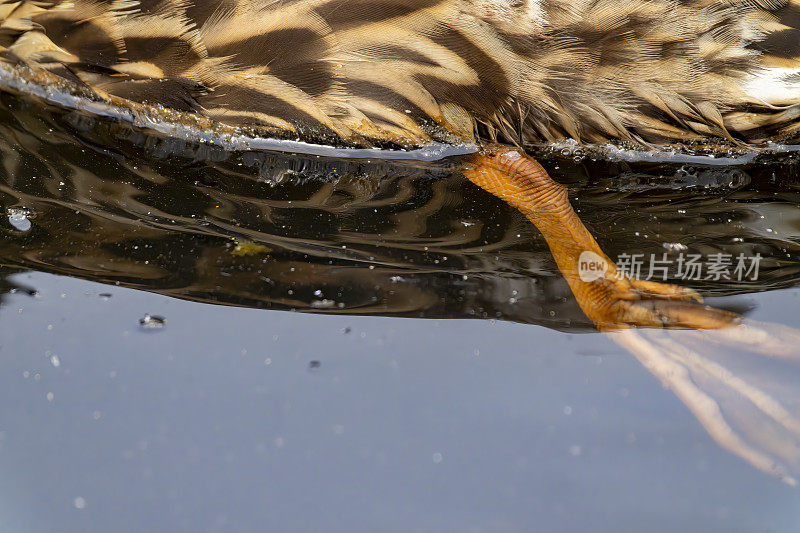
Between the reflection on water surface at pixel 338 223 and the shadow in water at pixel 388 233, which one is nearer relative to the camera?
the shadow in water at pixel 388 233

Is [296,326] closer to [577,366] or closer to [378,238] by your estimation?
[378,238]

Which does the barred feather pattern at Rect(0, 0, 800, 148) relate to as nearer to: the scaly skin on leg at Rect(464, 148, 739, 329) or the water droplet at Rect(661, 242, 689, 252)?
the scaly skin on leg at Rect(464, 148, 739, 329)

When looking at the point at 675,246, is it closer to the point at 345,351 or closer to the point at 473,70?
the point at 473,70

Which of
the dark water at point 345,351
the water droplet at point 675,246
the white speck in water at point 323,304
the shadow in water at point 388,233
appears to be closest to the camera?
the dark water at point 345,351

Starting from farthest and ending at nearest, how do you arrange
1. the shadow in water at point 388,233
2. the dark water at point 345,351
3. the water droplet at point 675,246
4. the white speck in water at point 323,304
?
the water droplet at point 675,246, the white speck in water at point 323,304, the shadow in water at point 388,233, the dark water at point 345,351

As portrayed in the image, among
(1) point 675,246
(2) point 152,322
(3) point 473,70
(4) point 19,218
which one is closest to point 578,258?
(1) point 675,246

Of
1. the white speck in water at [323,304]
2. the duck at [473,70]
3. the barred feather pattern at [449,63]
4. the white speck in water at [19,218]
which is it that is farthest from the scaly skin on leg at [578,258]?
the white speck in water at [19,218]

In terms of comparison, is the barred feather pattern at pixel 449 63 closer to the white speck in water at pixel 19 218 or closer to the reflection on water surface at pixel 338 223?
the reflection on water surface at pixel 338 223
